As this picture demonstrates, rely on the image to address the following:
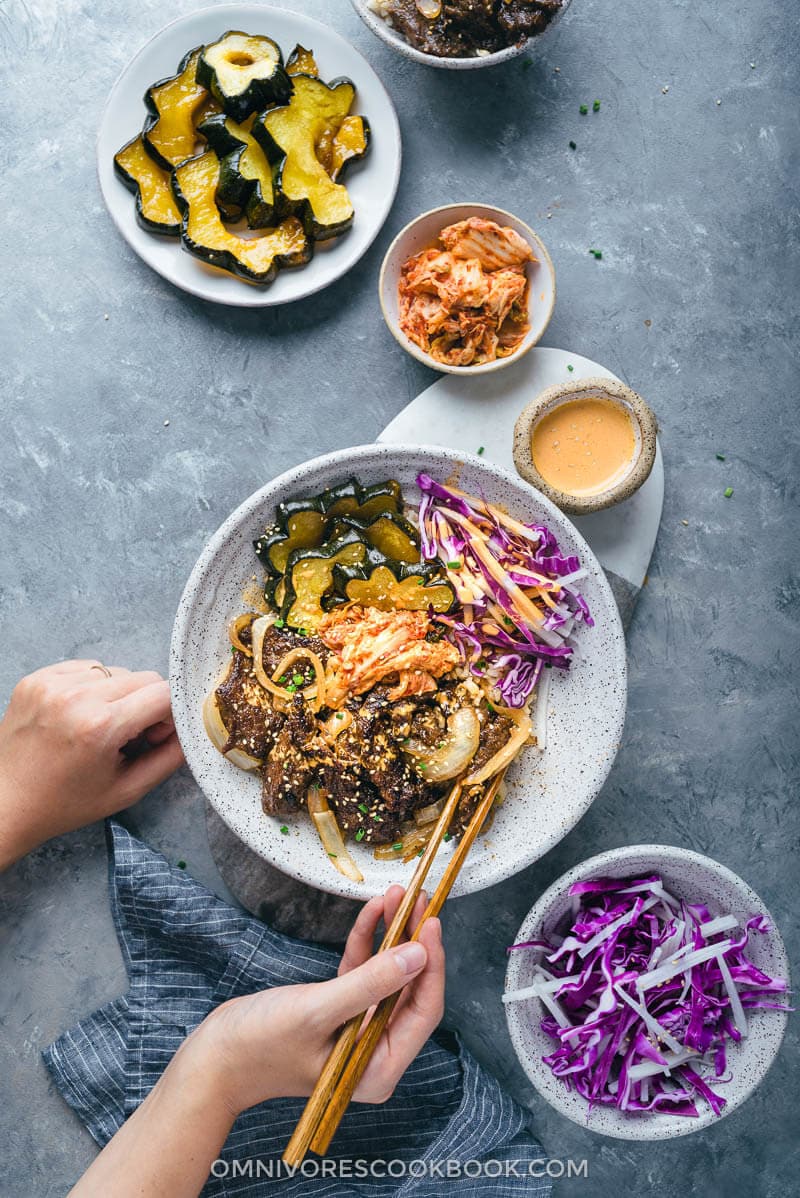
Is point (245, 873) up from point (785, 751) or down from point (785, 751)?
up

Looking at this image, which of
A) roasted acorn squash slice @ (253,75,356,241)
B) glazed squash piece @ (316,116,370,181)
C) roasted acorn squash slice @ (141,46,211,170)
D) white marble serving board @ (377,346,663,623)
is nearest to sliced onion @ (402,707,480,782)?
white marble serving board @ (377,346,663,623)

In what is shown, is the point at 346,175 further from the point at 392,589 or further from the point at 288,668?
the point at 288,668

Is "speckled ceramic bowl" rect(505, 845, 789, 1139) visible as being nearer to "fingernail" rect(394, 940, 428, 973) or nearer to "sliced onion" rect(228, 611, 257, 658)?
"fingernail" rect(394, 940, 428, 973)

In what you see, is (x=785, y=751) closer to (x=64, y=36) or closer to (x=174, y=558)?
(x=174, y=558)

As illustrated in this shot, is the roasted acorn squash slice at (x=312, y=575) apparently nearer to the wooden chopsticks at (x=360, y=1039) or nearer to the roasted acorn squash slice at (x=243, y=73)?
the wooden chopsticks at (x=360, y=1039)

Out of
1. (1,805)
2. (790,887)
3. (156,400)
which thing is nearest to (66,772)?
(1,805)

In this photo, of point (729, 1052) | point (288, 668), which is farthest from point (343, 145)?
point (729, 1052)
